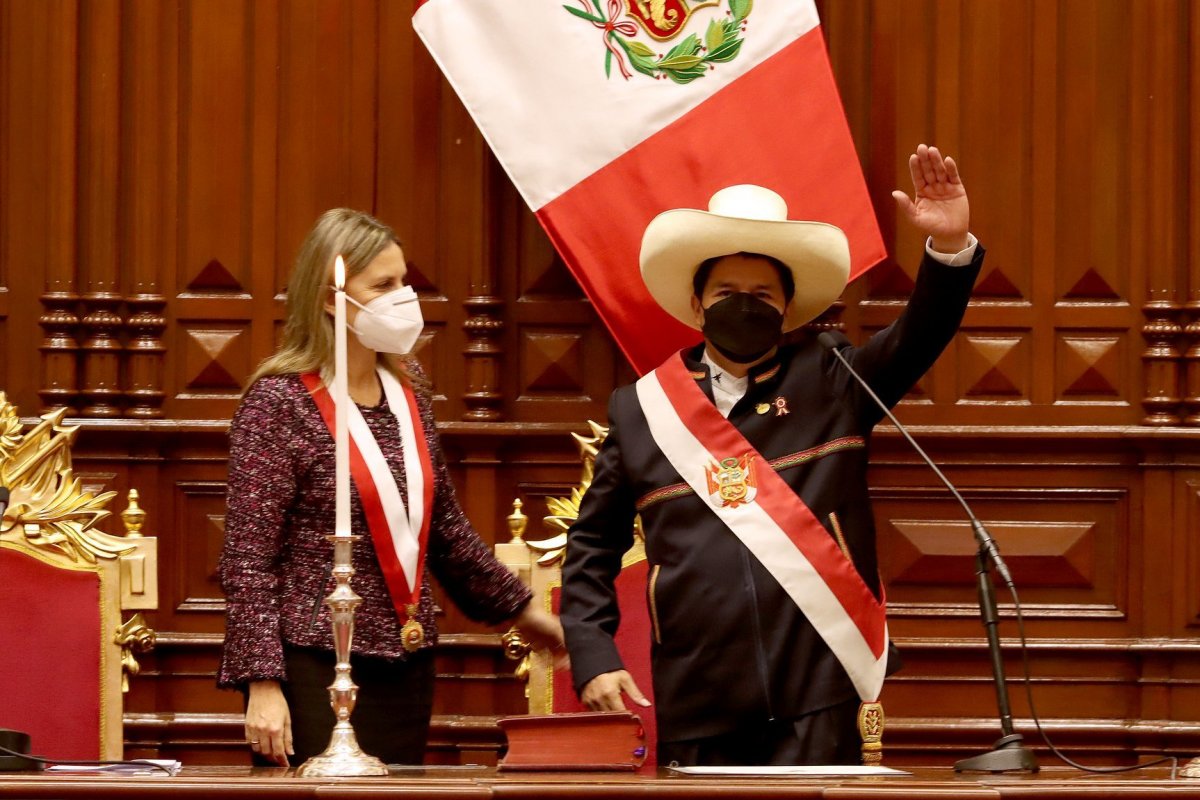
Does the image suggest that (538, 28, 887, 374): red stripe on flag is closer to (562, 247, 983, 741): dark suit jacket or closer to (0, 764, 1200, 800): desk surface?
(562, 247, 983, 741): dark suit jacket

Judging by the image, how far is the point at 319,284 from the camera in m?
2.99

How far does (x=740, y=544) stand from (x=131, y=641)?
130 cm

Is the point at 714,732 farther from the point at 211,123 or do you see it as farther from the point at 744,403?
the point at 211,123

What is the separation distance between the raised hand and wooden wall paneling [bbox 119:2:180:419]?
2144 mm

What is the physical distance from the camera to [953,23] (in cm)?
404

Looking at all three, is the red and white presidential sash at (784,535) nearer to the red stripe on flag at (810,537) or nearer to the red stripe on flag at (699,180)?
the red stripe on flag at (810,537)

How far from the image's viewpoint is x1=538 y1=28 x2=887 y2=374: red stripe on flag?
3705 mm

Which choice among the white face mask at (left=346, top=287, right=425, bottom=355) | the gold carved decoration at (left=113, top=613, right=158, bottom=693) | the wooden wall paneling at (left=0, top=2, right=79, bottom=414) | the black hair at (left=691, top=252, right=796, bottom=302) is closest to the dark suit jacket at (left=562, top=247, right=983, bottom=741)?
the black hair at (left=691, top=252, right=796, bottom=302)

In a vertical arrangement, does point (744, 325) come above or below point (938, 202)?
below

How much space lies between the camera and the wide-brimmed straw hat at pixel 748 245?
2797mm

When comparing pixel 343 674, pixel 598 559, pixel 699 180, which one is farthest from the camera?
pixel 699 180

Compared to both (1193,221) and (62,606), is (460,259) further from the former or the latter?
(1193,221)

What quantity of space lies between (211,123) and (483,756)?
1675mm

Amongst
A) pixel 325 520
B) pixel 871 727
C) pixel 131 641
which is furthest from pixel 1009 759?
pixel 131 641
